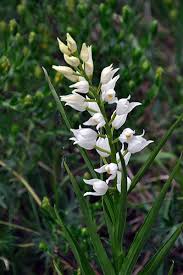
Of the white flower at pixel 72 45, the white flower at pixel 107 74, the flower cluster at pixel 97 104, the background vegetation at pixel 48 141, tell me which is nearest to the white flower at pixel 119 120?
the flower cluster at pixel 97 104

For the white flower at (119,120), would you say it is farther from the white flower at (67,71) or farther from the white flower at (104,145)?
the white flower at (67,71)

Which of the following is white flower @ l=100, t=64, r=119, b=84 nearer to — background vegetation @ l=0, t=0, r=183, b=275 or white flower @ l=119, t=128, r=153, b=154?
white flower @ l=119, t=128, r=153, b=154

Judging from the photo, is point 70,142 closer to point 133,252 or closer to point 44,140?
point 44,140

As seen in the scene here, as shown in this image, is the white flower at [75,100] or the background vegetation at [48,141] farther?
the background vegetation at [48,141]

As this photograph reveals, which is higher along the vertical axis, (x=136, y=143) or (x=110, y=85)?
(x=110, y=85)

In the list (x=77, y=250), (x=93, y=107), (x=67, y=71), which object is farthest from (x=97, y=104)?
(x=77, y=250)

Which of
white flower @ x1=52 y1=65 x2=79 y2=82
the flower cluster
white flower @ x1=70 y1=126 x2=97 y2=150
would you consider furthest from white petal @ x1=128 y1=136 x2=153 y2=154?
white flower @ x1=52 y1=65 x2=79 y2=82

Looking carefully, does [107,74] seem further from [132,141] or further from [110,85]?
[132,141]

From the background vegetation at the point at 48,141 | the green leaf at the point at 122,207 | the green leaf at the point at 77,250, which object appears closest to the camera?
the green leaf at the point at 122,207

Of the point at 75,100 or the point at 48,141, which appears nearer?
the point at 75,100

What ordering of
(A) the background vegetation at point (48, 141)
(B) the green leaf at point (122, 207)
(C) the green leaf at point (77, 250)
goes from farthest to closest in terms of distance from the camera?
(A) the background vegetation at point (48, 141) → (C) the green leaf at point (77, 250) → (B) the green leaf at point (122, 207)
